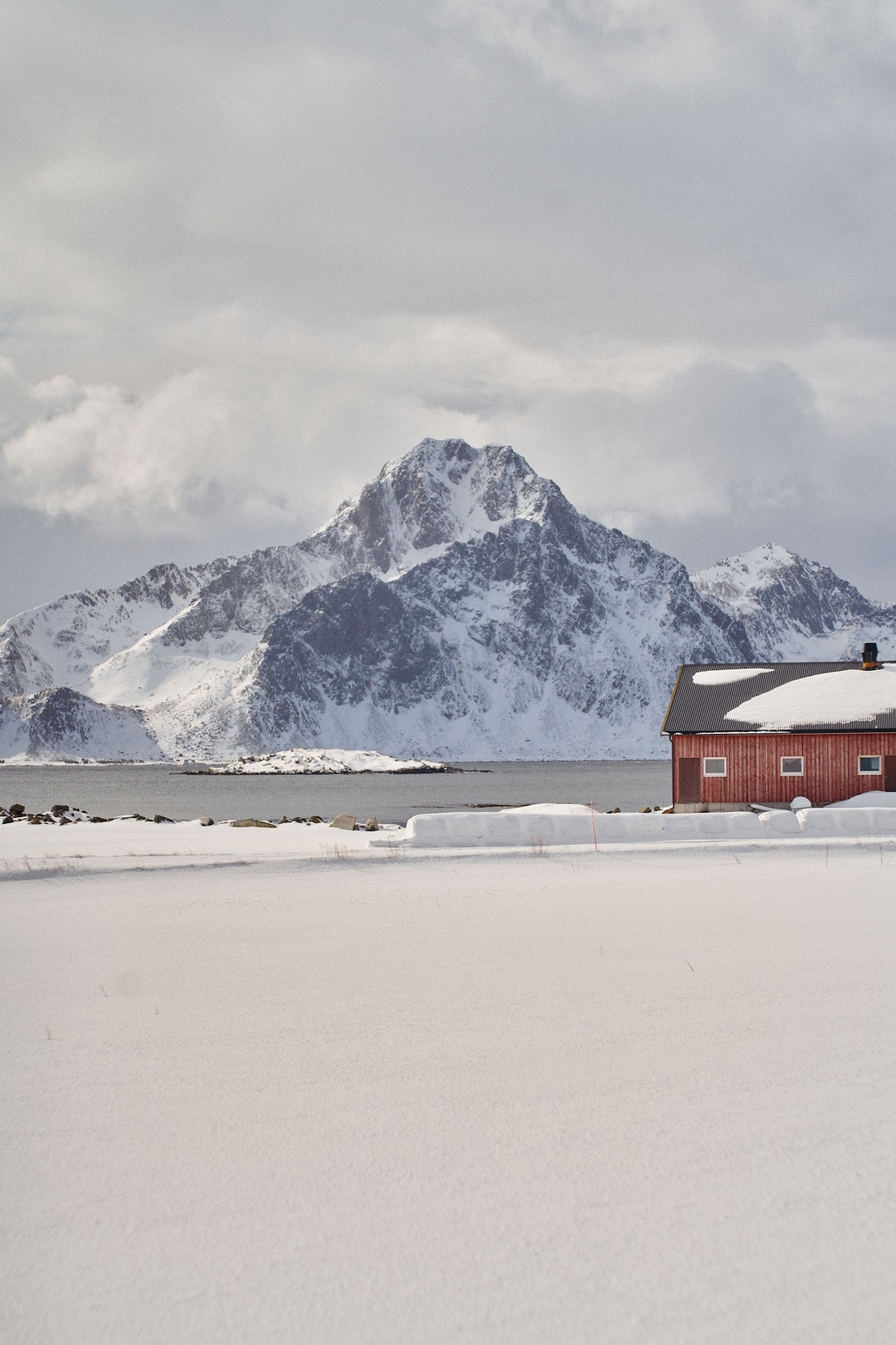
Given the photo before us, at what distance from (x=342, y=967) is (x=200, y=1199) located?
16.1 feet

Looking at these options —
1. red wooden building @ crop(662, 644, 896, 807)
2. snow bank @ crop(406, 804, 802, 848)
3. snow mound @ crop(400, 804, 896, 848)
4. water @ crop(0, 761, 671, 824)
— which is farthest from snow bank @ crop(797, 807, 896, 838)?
water @ crop(0, 761, 671, 824)

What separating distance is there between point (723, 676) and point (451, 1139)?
41.2m

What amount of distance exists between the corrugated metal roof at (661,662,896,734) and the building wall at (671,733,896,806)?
0.32 metres

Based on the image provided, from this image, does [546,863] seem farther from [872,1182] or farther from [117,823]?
[117,823]

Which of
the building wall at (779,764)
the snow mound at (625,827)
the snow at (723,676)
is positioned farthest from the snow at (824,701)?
the snow mound at (625,827)

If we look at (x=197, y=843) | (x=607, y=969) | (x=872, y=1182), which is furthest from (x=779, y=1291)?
(x=197, y=843)

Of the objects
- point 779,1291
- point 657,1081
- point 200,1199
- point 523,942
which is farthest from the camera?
point 523,942

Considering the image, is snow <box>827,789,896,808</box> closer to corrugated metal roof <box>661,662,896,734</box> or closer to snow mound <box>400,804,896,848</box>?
corrugated metal roof <box>661,662,896,734</box>

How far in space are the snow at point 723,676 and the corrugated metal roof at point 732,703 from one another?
0.16m

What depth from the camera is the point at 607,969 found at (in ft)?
29.7

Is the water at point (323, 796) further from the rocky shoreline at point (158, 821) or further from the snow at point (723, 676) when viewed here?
the rocky shoreline at point (158, 821)

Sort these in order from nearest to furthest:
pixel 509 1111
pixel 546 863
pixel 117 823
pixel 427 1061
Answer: pixel 509 1111, pixel 427 1061, pixel 546 863, pixel 117 823

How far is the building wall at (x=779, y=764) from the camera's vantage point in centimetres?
3781

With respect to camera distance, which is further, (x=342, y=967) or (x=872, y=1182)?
(x=342, y=967)
